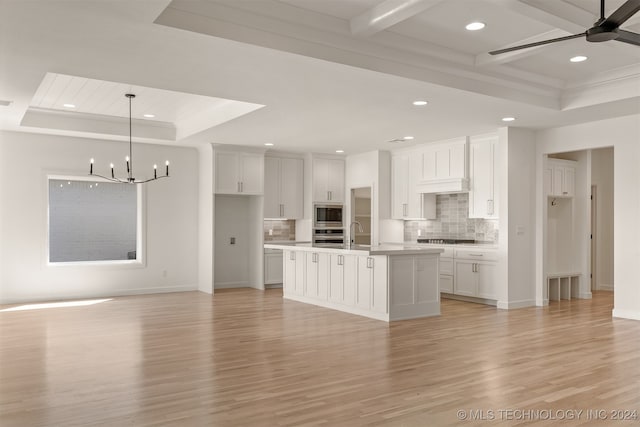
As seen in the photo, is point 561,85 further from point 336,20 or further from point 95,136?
point 95,136

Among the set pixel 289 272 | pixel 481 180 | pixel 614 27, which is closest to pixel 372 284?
pixel 289 272

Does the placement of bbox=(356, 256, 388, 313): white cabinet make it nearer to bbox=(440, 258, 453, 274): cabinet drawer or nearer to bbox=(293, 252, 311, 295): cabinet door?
bbox=(293, 252, 311, 295): cabinet door

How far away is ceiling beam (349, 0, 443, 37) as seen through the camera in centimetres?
396

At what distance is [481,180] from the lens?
27.2ft

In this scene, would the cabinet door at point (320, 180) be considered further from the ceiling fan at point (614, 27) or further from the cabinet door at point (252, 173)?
the ceiling fan at point (614, 27)

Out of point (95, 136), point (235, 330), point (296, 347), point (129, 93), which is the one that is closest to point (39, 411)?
point (296, 347)

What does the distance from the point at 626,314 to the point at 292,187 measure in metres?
6.05

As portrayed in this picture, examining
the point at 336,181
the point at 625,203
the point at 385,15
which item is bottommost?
the point at 625,203

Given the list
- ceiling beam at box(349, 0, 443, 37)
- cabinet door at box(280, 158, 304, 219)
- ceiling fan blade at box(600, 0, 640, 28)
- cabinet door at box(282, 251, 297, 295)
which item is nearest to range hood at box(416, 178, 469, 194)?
cabinet door at box(280, 158, 304, 219)

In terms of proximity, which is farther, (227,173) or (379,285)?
(227,173)

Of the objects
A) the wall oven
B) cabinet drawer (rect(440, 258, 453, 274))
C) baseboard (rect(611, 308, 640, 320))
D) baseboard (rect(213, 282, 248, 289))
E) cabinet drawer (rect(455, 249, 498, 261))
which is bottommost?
baseboard (rect(213, 282, 248, 289))

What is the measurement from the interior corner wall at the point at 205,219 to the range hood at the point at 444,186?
3.70 metres

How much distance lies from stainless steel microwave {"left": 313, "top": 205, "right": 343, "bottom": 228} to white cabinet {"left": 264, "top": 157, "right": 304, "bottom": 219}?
32 centimetres

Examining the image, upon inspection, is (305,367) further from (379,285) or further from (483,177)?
(483,177)
